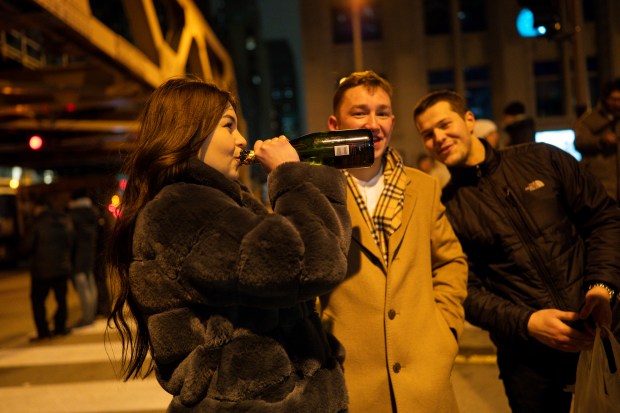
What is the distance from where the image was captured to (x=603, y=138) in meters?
5.40

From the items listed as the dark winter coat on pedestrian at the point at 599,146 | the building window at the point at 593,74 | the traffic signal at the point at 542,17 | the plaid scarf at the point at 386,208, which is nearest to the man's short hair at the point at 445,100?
the plaid scarf at the point at 386,208

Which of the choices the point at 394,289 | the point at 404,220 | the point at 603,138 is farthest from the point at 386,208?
the point at 603,138

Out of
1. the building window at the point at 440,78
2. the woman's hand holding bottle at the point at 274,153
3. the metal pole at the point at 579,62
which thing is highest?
the building window at the point at 440,78

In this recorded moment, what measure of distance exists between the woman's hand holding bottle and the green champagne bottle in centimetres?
16

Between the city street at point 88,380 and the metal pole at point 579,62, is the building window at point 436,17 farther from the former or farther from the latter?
the city street at point 88,380

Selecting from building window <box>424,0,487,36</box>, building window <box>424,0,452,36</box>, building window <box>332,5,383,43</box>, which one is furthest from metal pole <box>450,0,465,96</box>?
building window <box>332,5,383,43</box>

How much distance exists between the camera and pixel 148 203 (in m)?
1.94

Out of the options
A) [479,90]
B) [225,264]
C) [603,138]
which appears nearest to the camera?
[225,264]

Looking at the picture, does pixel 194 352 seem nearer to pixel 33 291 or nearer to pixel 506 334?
pixel 506 334

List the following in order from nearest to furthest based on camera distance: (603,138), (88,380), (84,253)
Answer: (603,138)
(88,380)
(84,253)

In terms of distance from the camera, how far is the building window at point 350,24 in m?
25.8

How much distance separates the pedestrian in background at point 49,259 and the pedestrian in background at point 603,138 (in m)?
7.59

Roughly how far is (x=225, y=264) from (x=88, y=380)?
5548 mm

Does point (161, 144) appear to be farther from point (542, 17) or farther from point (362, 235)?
point (542, 17)
